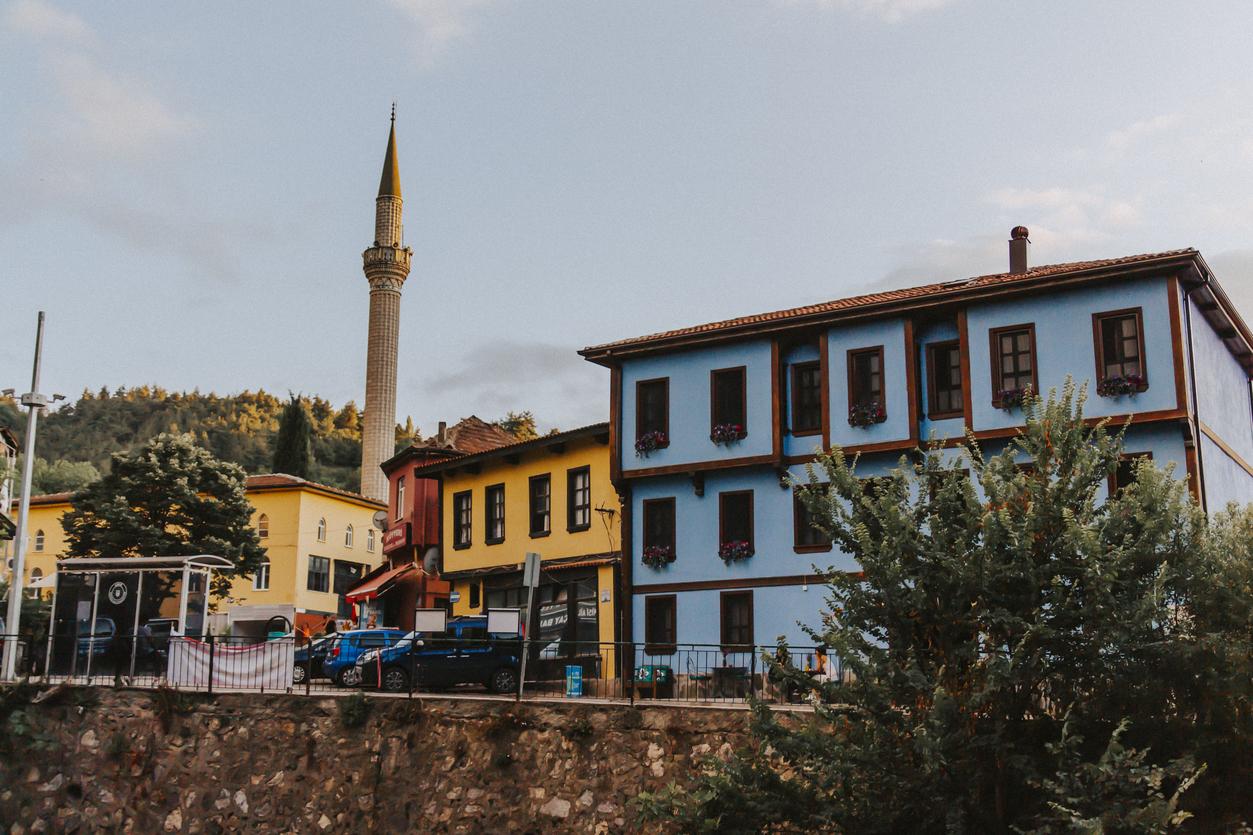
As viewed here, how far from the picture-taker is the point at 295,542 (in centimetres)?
6184

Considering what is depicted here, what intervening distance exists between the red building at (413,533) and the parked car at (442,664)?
515 inches

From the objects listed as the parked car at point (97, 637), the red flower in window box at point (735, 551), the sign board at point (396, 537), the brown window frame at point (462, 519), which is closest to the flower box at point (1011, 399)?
the red flower in window box at point (735, 551)

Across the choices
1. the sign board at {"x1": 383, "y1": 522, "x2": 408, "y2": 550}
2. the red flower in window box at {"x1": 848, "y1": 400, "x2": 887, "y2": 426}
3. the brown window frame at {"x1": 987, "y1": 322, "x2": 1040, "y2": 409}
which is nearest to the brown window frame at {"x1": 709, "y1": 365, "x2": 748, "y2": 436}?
the red flower in window box at {"x1": 848, "y1": 400, "x2": 887, "y2": 426}

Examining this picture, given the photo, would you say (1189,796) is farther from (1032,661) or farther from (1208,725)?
(1032,661)

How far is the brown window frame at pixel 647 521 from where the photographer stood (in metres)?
31.0

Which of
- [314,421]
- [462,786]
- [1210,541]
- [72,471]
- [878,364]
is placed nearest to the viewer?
[1210,541]

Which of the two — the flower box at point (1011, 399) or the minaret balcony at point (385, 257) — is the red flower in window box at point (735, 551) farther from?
the minaret balcony at point (385, 257)

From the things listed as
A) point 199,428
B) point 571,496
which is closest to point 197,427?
point 199,428

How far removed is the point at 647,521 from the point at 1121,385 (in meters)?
10.7

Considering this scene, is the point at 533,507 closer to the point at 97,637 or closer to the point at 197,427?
the point at 97,637

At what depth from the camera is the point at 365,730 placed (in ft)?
73.6

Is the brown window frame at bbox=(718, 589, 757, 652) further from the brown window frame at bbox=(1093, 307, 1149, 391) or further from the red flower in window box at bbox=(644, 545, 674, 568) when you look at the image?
the brown window frame at bbox=(1093, 307, 1149, 391)

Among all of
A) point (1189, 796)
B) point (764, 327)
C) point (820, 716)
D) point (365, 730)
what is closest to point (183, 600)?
point (365, 730)

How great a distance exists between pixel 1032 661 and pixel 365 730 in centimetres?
1161
